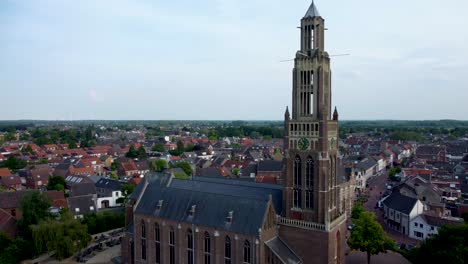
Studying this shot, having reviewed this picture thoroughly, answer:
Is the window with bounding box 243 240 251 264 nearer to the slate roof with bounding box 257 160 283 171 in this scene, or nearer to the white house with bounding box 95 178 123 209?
the white house with bounding box 95 178 123 209

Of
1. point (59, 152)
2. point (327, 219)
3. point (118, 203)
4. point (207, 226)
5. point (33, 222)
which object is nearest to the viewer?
point (327, 219)

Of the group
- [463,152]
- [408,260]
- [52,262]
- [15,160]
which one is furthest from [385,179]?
[15,160]

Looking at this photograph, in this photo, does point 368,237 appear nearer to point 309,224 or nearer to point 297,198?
point 309,224

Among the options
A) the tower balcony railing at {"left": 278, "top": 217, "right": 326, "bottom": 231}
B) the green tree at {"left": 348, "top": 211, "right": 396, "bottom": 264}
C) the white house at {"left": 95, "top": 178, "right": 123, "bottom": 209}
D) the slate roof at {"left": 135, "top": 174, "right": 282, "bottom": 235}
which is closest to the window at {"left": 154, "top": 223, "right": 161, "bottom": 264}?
the slate roof at {"left": 135, "top": 174, "right": 282, "bottom": 235}

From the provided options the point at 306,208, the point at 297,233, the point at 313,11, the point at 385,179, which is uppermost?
the point at 313,11

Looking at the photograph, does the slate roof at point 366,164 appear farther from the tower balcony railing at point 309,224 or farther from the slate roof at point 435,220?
the tower balcony railing at point 309,224

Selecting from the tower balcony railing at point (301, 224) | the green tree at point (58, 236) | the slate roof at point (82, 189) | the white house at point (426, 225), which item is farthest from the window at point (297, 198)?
the slate roof at point (82, 189)

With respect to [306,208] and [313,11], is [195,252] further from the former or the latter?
[313,11]
